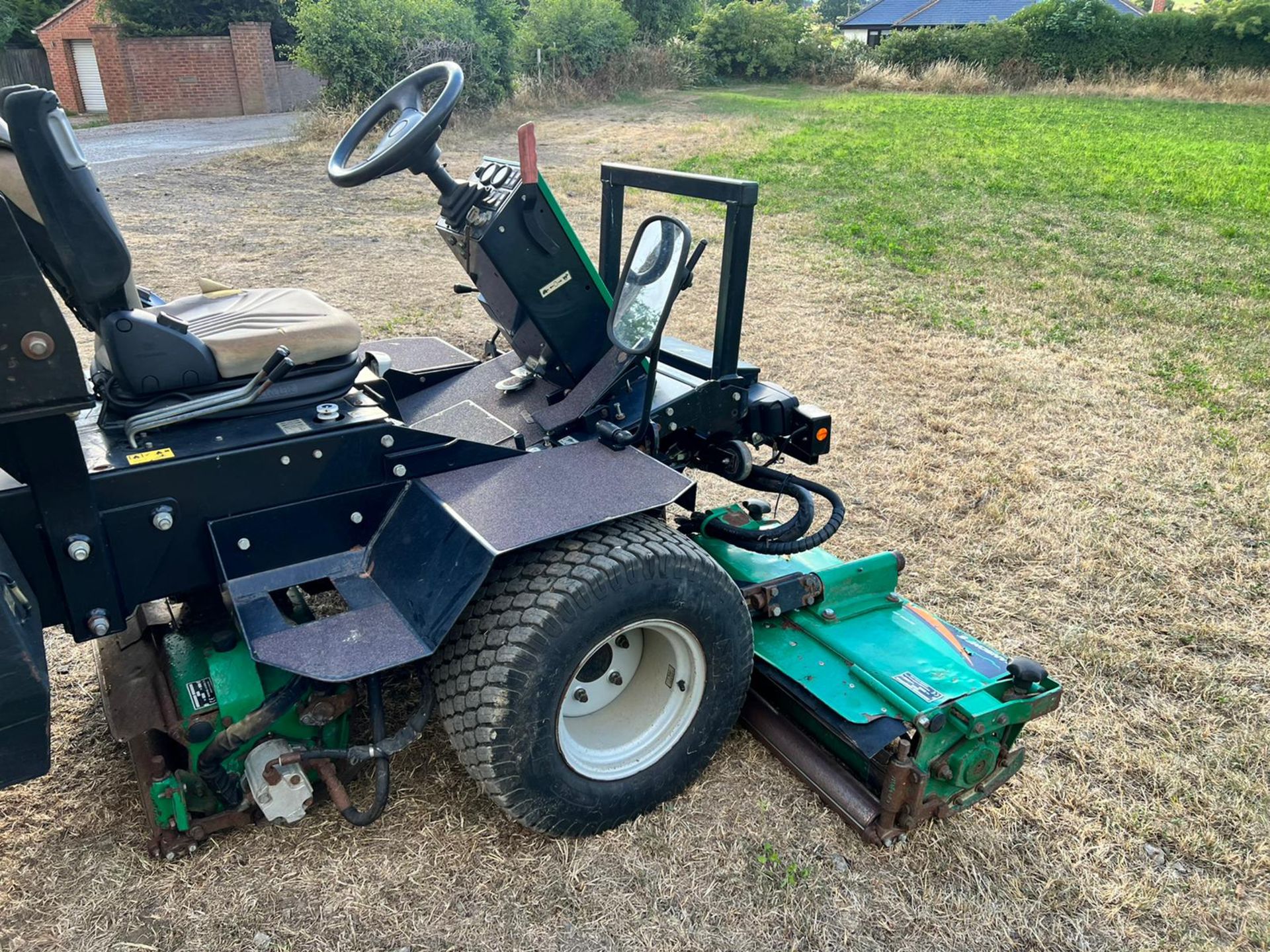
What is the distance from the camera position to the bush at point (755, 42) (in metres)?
25.5

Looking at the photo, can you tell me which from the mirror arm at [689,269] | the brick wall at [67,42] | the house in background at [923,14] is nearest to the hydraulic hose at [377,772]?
the mirror arm at [689,269]

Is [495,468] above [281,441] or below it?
below

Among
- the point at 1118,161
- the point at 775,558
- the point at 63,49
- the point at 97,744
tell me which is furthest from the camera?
the point at 63,49

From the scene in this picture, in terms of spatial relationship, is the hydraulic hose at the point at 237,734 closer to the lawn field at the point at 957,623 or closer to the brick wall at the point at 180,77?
the lawn field at the point at 957,623

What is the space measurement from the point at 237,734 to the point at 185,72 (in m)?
23.8

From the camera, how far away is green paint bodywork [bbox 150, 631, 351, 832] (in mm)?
2236

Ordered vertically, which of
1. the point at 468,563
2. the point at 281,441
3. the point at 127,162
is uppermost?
the point at 281,441

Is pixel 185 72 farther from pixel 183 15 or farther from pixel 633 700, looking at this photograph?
pixel 633 700

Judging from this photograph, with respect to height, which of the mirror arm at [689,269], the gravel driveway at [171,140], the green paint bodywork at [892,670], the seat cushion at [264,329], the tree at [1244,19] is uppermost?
the tree at [1244,19]

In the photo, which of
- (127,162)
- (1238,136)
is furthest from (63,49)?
(1238,136)

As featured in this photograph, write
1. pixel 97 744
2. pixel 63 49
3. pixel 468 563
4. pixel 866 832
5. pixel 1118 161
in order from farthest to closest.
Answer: pixel 63 49
pixel 1118 161
pixel 97 744
pixel 866 832
pixel 468 563

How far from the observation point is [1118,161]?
Answer: 12.4 m

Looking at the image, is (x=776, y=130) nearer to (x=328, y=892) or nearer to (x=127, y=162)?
(x=127, y=162)

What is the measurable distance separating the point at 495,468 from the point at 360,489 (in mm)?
347
